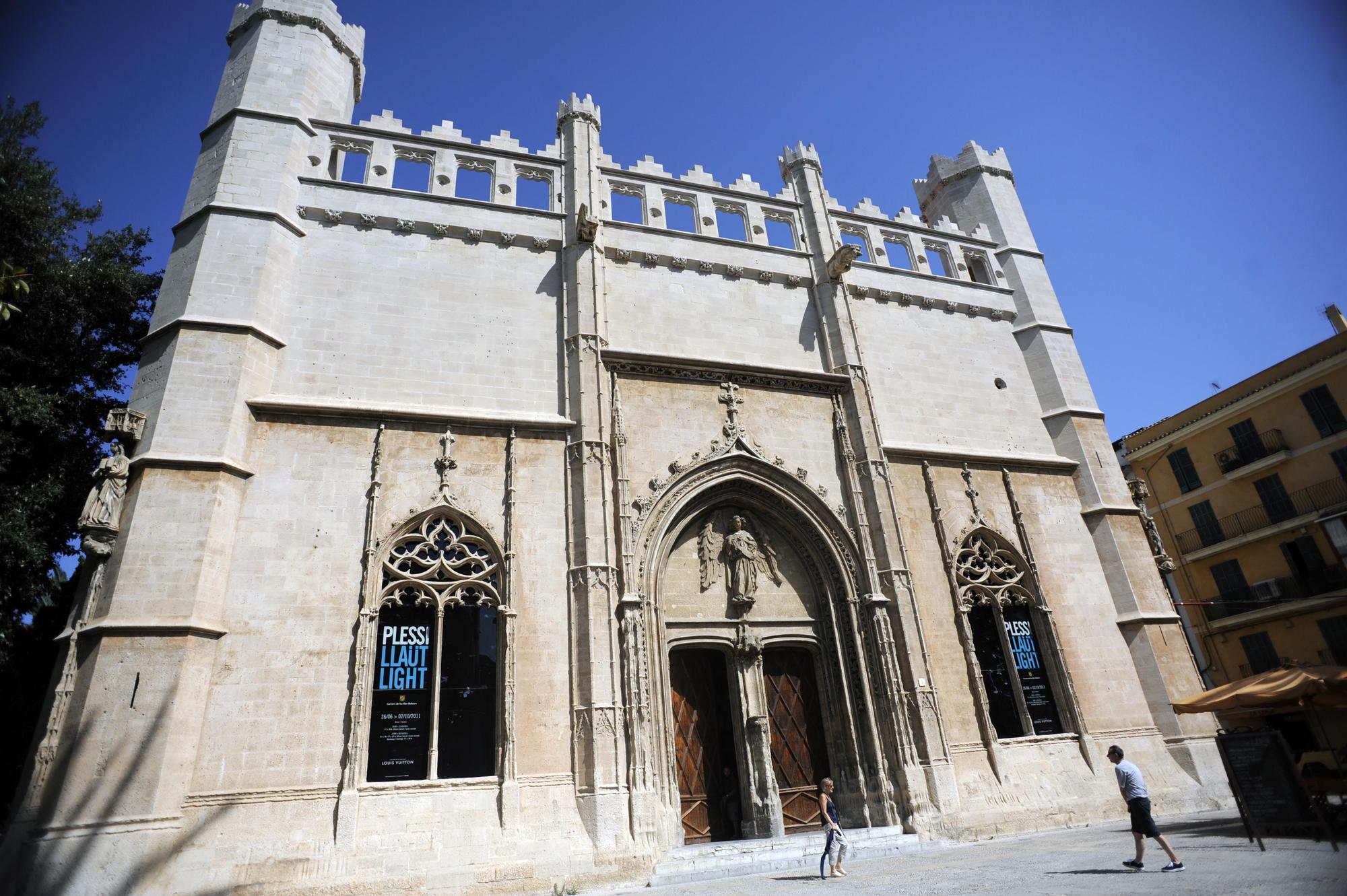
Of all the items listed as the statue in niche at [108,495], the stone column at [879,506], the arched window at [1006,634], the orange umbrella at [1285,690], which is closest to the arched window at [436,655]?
the statue in niche at [108,495]

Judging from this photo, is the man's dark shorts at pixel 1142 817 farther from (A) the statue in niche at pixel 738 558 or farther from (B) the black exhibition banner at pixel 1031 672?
(A) the statue in niche at pixel 738 558

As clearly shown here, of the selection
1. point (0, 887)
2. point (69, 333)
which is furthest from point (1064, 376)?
point (69, 333)

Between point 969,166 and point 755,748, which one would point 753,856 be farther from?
point 969,166

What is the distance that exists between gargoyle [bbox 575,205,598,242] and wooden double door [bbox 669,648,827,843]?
26.4 ft

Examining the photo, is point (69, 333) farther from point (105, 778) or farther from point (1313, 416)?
point (1313, 416)

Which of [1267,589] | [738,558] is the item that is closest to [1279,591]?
[1267,589]

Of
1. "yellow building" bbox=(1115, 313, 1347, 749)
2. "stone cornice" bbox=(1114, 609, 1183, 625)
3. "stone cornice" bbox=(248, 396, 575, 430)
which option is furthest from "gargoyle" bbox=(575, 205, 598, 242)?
"yellow building" bbox=(1115, 313, 1347, 749)

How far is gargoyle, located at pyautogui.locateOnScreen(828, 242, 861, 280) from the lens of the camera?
50.6ft

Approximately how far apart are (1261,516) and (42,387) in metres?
32.5

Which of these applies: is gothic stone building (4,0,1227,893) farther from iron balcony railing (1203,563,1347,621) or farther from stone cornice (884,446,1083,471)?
iron balcony railing (1203,563,1347,621)

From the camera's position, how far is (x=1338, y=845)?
25.7 ft

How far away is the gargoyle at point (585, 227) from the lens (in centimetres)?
1385

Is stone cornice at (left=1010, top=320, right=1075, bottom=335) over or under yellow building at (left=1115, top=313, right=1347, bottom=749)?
over

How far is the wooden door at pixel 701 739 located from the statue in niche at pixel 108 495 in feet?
27.9
